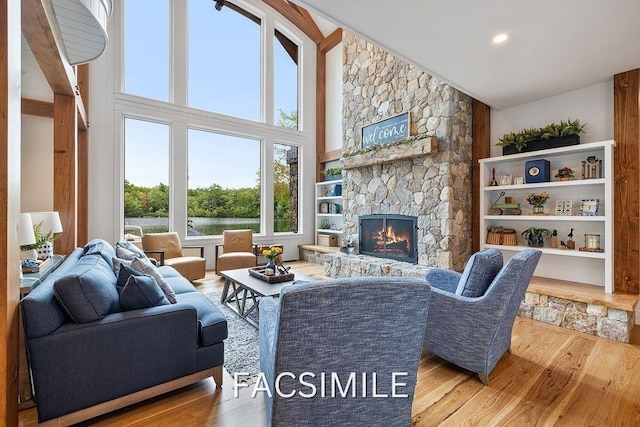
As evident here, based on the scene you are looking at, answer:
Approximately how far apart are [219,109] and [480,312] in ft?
19.0

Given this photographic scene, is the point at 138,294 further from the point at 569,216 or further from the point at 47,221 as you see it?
the point at 569,216

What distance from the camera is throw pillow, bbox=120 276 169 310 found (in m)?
1.85

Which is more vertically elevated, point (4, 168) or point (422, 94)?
point (422, 94)

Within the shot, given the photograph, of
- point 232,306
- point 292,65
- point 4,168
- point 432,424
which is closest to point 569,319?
point 432,424

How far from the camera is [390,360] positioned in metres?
1.32

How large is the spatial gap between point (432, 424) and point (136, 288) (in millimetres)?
1918

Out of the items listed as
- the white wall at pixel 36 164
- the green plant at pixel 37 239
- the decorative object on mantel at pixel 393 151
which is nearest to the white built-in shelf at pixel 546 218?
the decorative object on mantel at pixel 393 151

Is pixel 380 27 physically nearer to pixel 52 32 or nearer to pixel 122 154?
pixel 52 32

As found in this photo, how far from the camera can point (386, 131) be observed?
4.94 m

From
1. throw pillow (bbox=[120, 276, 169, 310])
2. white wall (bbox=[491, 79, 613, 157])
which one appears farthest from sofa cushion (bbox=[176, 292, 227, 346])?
Answer: white wall (bbox=[491, 79, 613, 157])

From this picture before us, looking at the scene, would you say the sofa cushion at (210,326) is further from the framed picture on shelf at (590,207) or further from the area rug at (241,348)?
the framed picture on shelf at (590,207)

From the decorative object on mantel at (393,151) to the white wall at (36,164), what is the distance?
4.79 m

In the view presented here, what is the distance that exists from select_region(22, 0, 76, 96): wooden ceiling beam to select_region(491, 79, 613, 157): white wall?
492 centimetres

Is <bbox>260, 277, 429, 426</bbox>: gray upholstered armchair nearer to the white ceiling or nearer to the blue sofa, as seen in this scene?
the blue sofa
